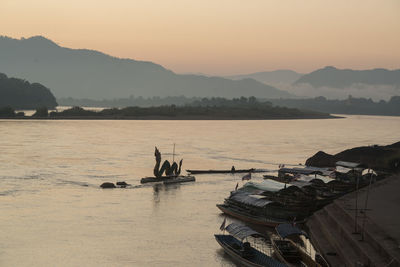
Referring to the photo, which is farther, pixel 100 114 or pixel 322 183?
pixel 100 114

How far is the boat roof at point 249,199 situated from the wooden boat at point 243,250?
Answer: 495 centimetres

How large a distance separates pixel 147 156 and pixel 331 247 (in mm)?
43623

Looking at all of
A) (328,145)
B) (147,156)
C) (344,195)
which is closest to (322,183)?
Answer: (344,195)

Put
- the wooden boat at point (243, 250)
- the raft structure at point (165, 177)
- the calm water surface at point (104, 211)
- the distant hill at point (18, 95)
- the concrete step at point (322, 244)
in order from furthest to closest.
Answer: the distant hill at point (18, 95)
the raft structure at point (165, 177)
the calm water surface at point (104, 211)
the concrete step at point (322, 244)
the wooden boat at point (243, 250)

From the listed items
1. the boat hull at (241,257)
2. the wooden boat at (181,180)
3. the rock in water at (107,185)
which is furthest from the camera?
the wooden boat at (181,180)

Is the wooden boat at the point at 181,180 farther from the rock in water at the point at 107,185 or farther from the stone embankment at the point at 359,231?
the stone embankment at the point at 359,231

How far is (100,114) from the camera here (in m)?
180

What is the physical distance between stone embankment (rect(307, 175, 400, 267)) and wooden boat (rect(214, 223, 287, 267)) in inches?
108

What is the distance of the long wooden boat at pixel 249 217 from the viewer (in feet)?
103

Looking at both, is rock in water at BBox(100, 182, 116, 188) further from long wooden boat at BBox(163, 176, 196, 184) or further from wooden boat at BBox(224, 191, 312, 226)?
wooden boat at BBox(224, 191, 312, 226)

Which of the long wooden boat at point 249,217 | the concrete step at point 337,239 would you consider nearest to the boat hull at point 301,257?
the concrete step at point 337,239

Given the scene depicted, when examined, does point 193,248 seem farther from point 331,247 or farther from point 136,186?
point 136,186

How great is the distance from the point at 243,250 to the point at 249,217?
810cm

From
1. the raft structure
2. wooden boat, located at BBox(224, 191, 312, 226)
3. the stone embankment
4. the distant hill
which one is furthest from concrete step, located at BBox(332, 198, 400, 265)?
the distant hill
